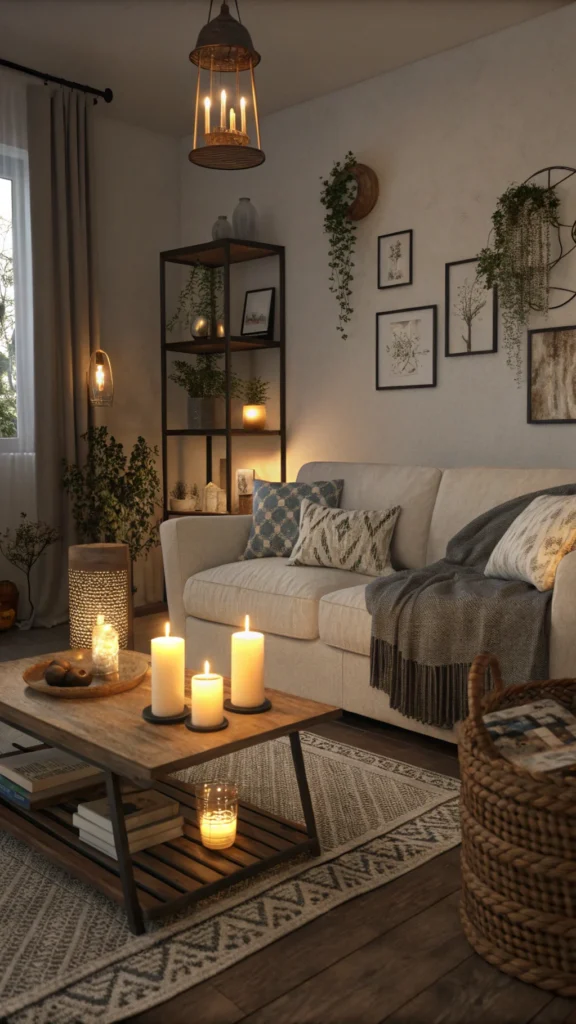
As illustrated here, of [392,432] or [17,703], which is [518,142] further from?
[17,703]

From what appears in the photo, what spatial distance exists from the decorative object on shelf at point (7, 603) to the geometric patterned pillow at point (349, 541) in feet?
5.41

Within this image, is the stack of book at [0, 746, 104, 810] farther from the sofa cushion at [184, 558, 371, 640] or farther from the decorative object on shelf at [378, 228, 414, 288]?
the decorative object on shelf at [378, 228, 414, 288]

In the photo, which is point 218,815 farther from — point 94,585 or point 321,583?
point 94,585

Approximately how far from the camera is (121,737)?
1.81 m

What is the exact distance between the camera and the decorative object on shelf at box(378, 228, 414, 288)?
13.7 ft

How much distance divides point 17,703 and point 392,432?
106 inches

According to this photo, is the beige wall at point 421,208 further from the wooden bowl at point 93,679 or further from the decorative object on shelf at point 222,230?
the wooden bowl at point 93,679

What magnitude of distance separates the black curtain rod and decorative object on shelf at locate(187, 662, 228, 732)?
11.8ft

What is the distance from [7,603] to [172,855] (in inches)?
107

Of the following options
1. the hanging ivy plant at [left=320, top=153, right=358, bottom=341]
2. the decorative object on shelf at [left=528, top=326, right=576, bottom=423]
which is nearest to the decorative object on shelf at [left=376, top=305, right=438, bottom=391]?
the hanging ivy plant at [left=320, top=153, right=358, bottom=341]

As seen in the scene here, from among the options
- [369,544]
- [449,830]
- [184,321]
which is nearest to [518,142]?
[369,544]

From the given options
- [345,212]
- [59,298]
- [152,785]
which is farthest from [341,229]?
[152,785]

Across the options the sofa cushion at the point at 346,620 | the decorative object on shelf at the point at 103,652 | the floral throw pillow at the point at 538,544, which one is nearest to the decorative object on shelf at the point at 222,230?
the sofa cushion at the point at 346,620

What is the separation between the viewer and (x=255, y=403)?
4.89 metres
